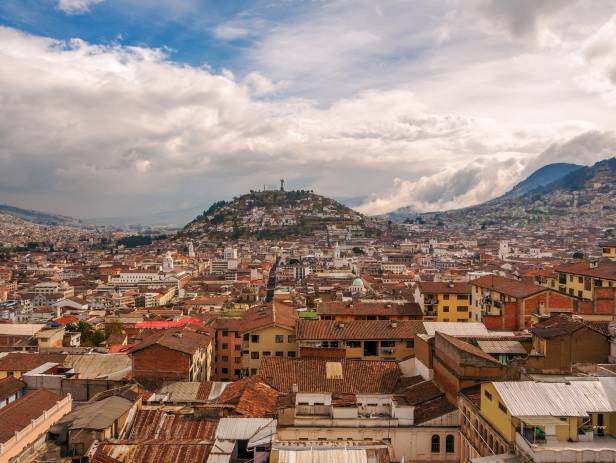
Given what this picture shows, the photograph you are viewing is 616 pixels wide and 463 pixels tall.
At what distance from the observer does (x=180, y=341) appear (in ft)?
102

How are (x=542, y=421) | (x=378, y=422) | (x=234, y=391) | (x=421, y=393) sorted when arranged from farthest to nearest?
(x=234, y=391), (x=421, y=393), (x=378, y=422), (x=542, y=421)

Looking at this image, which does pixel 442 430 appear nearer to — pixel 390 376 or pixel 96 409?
pixel 390 376

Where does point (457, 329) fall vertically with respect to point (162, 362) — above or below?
above

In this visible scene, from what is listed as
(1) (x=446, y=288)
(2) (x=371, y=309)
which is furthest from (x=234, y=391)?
(1) (x=446, y=288)

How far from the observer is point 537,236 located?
186250mm

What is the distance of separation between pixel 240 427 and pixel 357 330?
45.5 ft

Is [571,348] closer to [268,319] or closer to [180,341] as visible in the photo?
[268,319]

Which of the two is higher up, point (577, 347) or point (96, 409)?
point (577, 347)

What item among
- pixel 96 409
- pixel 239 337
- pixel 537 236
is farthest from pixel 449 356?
pixel 537 236

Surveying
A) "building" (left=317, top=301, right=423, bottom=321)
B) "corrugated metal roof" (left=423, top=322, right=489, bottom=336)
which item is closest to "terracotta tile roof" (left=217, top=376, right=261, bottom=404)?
"corrugated metal roof" (left=423, top=322, right=489, bottom=336)

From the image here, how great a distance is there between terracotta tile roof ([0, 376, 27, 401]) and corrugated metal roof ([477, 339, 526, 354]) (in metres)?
20.6

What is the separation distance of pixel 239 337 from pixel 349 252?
126 meters

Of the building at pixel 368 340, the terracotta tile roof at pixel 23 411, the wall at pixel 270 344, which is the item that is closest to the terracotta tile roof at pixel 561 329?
the building at pixel 368 340

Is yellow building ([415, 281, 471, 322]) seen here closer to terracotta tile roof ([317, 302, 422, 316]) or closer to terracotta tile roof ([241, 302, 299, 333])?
terracotta tile roof ([317, 302, 422, 316])
